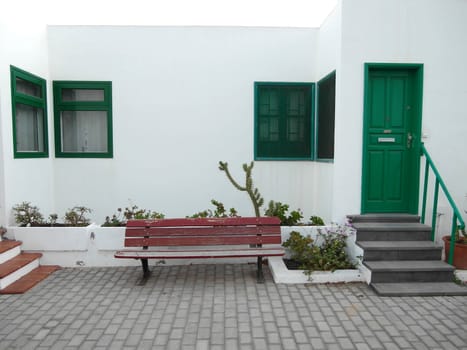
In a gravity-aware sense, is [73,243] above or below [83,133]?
below

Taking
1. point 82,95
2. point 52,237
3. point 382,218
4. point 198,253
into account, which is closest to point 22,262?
point 52,237

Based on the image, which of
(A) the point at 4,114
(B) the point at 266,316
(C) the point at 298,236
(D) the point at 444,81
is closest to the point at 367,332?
(B) the point at 266,316

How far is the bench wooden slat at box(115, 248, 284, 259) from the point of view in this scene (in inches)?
177

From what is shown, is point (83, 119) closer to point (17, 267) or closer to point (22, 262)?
point (22, 262)

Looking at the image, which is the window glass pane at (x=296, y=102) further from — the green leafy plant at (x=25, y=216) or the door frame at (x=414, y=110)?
the green leafy plant at (x=25, y=216)

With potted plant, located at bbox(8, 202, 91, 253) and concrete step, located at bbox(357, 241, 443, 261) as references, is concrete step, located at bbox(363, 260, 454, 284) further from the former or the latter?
potted plant, located at bbox(8, 202, 91, 253)

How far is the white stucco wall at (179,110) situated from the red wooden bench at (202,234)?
1.90 m

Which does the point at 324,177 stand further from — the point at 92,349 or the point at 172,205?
the point at 92,349

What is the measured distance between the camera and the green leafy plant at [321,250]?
4.79 m

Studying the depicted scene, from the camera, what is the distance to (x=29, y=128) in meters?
6.02

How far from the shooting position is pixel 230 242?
4.82 meters

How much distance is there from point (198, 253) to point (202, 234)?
0.36m

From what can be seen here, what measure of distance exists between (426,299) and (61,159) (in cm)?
638

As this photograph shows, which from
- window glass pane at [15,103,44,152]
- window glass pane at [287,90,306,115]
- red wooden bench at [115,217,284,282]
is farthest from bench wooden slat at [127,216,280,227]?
window glass pane at [287,90,306,115]
